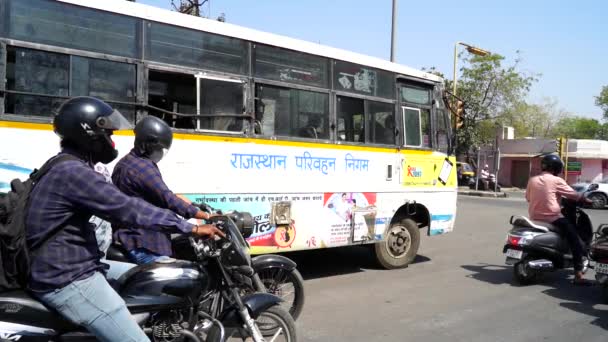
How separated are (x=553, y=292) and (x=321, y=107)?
3.70 metres

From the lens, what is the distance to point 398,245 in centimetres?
724

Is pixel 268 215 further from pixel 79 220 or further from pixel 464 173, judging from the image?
pixel 464 173

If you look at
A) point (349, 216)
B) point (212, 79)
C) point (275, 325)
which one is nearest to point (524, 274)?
point (349, 216)

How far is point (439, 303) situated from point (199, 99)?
3497mm

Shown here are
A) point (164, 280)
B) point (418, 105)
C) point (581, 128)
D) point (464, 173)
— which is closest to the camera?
point (164, 280)

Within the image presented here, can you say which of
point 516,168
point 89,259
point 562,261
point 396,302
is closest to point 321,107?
point 396,302

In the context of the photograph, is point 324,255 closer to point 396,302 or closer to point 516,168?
point 396,302

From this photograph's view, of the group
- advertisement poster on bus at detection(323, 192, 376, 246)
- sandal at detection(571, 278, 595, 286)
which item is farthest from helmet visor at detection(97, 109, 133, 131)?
sandal at detection(571, 278, 595, 286)

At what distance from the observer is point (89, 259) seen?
91.4 inches

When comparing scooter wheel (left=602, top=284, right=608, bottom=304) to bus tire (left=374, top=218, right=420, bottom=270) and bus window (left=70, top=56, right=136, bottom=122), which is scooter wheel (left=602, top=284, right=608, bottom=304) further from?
bus window (left=70, top=56, right=136, bottom=122)

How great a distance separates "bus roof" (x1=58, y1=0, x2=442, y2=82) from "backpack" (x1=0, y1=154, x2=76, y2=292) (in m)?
2.82

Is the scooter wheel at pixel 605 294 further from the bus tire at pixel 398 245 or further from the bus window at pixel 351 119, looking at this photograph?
the bus window at pixel 351 119

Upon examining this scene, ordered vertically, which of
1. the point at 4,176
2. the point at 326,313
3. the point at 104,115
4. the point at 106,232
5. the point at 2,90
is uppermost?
the point at 2,90

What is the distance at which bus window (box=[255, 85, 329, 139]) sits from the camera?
5.66 meters
